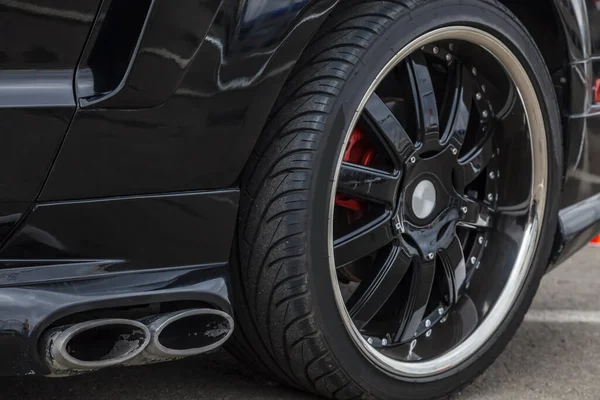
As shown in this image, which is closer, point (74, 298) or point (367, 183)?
point (74, 298)

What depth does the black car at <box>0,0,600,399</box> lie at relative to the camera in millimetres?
1627

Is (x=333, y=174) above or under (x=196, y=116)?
under

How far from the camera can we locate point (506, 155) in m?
2.47

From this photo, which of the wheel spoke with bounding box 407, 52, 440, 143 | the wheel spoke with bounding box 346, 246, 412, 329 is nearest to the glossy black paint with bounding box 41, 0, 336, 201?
the wheel spoke with bounding box 407, 52, 440, 143

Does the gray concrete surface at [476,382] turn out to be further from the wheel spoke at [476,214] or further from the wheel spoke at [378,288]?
the wheel spoke at [476,214]

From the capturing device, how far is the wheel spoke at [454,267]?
234 cm

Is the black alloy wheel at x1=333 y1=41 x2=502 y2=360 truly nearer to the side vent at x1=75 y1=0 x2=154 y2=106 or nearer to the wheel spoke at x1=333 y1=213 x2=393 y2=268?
the wheel spoke at x1=333 y1=213 x2=393 y2=268

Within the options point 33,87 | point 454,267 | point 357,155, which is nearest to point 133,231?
point 33,87

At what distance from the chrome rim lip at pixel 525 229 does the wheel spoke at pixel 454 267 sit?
103mm

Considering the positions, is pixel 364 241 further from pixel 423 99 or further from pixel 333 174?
pixel 423 99

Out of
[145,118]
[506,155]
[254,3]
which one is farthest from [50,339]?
[506,155]

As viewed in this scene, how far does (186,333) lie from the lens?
1.81m

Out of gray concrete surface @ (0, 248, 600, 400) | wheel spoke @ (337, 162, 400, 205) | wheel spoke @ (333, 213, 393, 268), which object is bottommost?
gray concrete surface @ (0, 248, 600, 400)

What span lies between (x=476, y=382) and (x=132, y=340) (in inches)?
43.1
